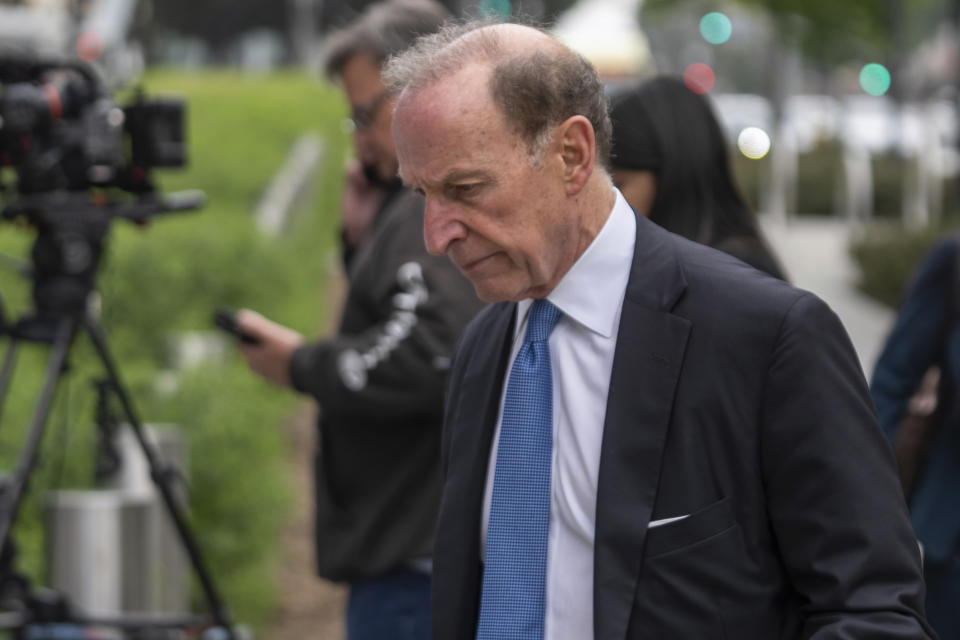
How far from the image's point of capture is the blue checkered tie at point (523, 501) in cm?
182

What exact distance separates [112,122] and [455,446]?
209 centimetres

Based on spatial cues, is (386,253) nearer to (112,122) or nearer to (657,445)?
(112,122)

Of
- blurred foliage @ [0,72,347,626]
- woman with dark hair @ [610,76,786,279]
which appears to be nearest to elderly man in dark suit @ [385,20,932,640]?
woman with dark hair @ [610,76,786,279]

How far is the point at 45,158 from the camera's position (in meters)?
3.65

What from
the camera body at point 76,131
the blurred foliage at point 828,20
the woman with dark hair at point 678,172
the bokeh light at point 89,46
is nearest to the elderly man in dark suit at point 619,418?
the woman with dark hair at point 678,172

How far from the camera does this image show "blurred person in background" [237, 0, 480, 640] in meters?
3.06

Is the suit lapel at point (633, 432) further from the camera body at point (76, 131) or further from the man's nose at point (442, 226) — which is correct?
the camera body at point (76, 131)

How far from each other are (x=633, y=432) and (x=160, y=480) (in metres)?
2.34

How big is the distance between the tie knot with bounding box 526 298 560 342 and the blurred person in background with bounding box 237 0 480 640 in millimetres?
1111

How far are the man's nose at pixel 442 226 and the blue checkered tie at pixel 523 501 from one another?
169mm

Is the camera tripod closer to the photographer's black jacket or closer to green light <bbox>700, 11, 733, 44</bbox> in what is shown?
the photographer's black jacket

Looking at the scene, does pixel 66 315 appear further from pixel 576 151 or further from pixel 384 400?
pixel 576 151

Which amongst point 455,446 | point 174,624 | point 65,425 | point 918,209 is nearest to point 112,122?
point 65,425

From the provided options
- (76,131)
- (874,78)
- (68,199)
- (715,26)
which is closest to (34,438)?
(68,199)
